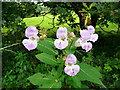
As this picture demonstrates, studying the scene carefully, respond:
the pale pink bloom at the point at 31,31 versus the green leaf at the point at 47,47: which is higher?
the pale pink bloom at the point at 31,31

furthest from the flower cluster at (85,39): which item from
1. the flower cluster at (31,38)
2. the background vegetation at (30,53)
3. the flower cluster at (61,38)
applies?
the background vegetation at (30,53)

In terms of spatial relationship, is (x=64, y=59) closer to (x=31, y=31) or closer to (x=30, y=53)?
(x=31, y=31)

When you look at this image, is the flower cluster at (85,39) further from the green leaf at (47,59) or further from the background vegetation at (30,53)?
the background vegetation at (30,53)

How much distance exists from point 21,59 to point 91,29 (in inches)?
64.7

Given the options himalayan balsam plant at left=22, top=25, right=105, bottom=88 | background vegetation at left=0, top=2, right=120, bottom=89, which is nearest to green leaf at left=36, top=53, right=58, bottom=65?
himalayan balsam plant at left=22, top=25, right=105, bottom=88

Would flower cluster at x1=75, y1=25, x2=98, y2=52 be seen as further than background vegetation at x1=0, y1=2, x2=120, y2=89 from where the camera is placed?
No

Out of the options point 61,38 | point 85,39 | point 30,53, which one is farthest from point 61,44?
point 30,53

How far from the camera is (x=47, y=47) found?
1237 millimetres

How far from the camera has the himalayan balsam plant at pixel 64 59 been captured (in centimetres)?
110

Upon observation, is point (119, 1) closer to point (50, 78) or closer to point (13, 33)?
point (13, 33)

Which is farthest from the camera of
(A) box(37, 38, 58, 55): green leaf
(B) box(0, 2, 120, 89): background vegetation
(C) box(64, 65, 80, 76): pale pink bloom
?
(B) box(0, 2, 120, 89): background vegetation

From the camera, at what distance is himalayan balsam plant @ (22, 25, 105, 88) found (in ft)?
3.62

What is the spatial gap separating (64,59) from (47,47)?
172mm

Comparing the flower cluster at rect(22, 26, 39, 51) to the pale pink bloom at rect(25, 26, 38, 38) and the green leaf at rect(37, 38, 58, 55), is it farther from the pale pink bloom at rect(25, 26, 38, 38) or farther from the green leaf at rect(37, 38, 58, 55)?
the green leaf at rect(37, 38, 58, 55)
